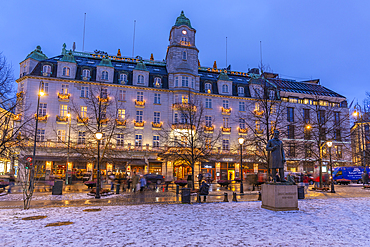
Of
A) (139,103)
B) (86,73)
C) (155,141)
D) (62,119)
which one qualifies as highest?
(86,73)

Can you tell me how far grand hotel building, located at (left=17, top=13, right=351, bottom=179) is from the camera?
39.9 meters

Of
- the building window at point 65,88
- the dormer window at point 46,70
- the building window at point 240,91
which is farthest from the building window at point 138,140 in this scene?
the building window at point 240,91

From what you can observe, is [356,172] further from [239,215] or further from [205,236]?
[205,236]

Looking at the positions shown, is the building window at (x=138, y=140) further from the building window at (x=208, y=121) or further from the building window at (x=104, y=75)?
the building window at (x=208, y=121)

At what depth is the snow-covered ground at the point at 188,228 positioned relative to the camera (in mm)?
7684

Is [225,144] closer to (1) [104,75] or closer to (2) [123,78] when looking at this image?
(2) [123,78]

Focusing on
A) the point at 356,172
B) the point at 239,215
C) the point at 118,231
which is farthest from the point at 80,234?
the point at 356,172

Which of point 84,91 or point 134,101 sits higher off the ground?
point 84,91

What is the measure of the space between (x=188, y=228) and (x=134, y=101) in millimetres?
35303

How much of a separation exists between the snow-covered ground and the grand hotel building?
26.6m

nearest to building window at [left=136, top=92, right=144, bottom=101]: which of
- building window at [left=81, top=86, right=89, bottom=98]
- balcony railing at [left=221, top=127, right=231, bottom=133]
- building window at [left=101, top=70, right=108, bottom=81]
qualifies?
building window at [left=101, top=70, right=108, bottom=81]

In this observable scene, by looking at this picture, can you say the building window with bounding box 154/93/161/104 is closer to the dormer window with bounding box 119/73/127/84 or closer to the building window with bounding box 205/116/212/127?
the dormer window with bounding box 119/73/127/84

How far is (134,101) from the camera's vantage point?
4281 centimetres

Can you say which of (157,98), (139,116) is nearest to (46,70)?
(139,116)
